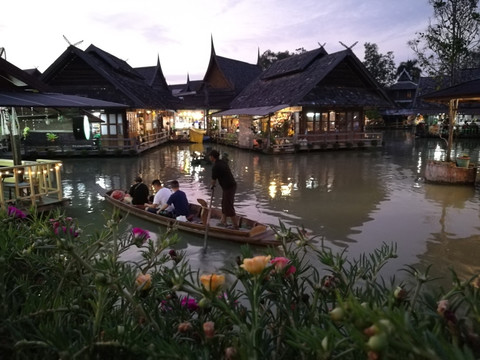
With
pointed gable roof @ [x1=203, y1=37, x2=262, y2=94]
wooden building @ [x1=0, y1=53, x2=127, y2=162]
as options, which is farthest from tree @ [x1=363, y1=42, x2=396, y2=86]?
wooden building @ [x1=0, y1=53, x2=127, y2=162]

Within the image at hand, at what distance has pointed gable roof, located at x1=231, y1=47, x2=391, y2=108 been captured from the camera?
24.1 metres

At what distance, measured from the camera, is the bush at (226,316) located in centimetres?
115

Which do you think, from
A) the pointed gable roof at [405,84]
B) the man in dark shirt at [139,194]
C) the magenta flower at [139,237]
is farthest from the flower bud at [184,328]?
the pointed gable roof at [405,84]

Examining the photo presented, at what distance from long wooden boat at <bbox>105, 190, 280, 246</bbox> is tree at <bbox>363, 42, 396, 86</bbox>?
61660mm

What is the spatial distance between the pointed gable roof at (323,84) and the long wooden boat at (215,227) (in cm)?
1566

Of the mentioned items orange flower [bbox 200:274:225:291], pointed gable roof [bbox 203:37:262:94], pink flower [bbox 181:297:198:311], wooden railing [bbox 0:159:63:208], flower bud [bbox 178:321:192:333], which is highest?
pointed gable roof [bbox 203:37:262:94]

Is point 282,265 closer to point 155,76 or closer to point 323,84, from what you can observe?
point 323,84

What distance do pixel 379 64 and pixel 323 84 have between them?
43892 millimetres

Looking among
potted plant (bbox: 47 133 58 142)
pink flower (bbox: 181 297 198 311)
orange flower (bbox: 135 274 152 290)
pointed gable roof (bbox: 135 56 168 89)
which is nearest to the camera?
orange flower (bbox: 135 274 152 290)

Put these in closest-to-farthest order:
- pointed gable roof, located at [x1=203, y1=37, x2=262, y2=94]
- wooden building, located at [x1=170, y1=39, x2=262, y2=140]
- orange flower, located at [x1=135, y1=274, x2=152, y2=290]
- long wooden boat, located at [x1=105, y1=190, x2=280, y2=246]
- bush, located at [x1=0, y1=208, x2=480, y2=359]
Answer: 1. bush, located at [x1=0, y1=208, x2=480, y2=359]
2. orange flower, located at [x1=135, y1=274, x2=152, y2=290]
3. long wooden boat, located at [x1=105, y1=190, x2=280, y2=246]
4. wooden building, located at [x1=170, y1=39, x2=262, y2=140]
5. pointed gable roof, located at [x1=203, y1=37, x2=262, y2=94]

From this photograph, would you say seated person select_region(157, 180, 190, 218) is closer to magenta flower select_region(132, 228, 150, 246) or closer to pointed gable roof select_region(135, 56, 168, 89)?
magenta flower select_region(132, 228, 150, 246)

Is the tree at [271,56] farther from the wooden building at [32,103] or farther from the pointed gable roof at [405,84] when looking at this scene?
the wooden building at [32,103]

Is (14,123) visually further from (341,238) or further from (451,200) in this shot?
(451,200)

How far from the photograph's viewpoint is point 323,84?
25469 mm
